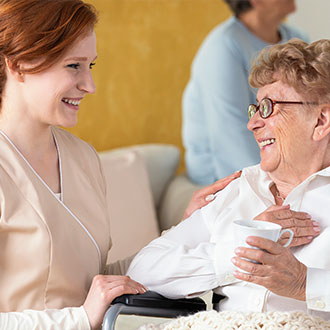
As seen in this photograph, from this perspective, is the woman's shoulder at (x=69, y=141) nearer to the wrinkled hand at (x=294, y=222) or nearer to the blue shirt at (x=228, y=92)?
the wrinkled hand at (x=294, y=222)

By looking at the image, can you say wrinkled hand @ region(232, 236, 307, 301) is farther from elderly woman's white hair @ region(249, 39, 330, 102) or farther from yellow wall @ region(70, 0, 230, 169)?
yellow wall @ region(70, 0, 230, 169)

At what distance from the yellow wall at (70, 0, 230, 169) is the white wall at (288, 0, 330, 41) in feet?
2.09

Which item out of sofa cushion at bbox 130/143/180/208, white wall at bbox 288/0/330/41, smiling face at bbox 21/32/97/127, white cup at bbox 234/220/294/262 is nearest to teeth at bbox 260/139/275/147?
white cup at bbox 234/220/294/262

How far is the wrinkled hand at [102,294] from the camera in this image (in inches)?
62.7

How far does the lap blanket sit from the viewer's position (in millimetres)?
Result: 1411

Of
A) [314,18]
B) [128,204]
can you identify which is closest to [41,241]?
[128,204]

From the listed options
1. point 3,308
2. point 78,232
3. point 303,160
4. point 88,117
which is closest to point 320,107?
point 303,160

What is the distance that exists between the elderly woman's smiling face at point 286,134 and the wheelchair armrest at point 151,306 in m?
0.42

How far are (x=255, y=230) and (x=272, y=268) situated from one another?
119 mm

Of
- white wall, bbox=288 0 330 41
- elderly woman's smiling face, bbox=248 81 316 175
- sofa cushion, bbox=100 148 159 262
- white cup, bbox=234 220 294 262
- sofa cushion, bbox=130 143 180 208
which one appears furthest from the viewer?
white wall, bbox=288 0 330 41

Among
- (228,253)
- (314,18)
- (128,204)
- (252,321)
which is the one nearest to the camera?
(252,321)

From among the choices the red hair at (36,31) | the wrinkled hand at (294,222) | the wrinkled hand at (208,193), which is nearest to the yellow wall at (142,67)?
the wrinkled hand at (208,193)

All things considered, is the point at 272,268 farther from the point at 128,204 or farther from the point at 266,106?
the point at 128,204

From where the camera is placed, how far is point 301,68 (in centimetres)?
167
